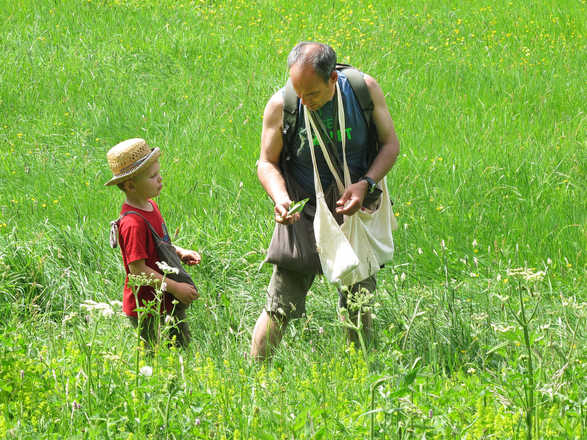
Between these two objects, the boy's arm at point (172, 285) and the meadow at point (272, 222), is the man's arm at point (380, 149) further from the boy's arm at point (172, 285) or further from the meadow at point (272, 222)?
the boy's arm at point (172, 285)

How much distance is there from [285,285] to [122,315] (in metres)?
1.04

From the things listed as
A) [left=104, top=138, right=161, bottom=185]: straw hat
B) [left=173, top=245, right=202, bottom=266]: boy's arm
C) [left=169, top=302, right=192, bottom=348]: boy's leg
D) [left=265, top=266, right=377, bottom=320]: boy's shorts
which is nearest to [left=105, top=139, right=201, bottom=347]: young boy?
[left=104, top=138, right=161, bottom=185]: straw hat

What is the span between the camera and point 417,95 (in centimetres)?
764

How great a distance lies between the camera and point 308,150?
145 inches

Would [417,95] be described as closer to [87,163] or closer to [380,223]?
[87,163]

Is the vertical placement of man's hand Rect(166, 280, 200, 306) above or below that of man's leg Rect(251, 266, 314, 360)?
above

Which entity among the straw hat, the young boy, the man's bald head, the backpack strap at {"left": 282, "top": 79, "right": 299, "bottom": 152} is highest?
the man's bald head

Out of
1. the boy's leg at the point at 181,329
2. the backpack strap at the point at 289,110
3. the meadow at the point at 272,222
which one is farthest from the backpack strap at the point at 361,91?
the boy's leg at the point at 181,329

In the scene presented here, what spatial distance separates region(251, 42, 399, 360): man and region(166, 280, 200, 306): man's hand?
402mm

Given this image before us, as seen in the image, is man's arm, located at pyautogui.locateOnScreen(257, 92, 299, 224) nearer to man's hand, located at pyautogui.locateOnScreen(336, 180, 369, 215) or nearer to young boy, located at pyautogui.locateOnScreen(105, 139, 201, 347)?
man's hand, located at pyautogui.locateOnScreen(336, 180, 369, 215)

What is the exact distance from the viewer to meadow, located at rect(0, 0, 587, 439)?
245 cm

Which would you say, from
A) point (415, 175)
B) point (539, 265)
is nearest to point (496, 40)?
point (415, 175)

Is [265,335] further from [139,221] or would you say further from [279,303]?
[139,221]

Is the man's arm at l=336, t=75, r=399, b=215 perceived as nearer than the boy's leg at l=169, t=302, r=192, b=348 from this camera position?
Yes
